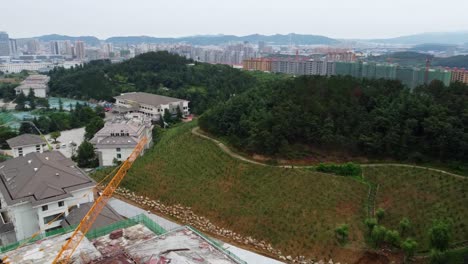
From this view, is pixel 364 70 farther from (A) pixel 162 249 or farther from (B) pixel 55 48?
(B) pixel 55 48

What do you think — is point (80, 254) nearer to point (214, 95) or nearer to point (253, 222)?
point (253, 222)

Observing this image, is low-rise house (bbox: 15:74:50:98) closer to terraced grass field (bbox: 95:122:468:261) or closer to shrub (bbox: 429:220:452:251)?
terraced grass field (bbox: 95:122:468:261)

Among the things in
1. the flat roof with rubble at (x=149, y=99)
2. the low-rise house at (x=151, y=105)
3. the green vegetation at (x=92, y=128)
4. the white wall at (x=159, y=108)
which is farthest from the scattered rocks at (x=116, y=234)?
the flat roof with rubble at (x=149, y=99)

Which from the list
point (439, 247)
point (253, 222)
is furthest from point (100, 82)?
point (439, 247)

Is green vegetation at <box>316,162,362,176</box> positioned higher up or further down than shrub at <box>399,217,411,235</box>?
higher up

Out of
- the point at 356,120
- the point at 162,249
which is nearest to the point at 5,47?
the point at 356,120

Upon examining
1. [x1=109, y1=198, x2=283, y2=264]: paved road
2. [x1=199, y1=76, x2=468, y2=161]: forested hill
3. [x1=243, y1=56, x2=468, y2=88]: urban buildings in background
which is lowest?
[x1=109, y1=198, x2=283, y2=264]: paved road

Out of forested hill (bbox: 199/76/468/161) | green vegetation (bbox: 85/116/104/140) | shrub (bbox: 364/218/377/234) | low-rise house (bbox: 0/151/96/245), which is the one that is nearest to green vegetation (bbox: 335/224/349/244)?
shrub (bbox: 364/218/377/234)
